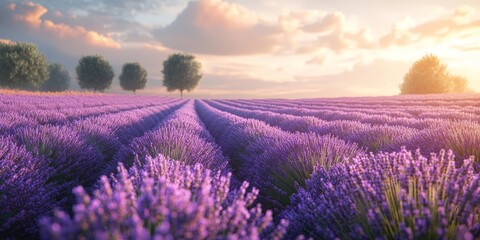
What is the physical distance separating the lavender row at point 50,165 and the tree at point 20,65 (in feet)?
143

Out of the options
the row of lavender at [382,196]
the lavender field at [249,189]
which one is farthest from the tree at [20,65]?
the row of lavender at [382,196]

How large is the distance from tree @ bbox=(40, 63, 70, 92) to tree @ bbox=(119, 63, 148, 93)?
1871 cm

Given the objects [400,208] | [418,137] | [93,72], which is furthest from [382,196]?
[93,72]

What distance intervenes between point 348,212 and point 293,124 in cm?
521

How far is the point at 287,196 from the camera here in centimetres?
290

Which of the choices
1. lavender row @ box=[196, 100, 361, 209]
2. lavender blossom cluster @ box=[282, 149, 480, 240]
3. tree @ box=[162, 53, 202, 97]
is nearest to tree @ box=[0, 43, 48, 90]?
tree @ box=[162, 53, 202, 97]

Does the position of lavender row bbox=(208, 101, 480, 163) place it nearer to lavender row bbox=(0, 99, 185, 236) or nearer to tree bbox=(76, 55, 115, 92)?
lavender row bbox=(0, 99, 185, 236)

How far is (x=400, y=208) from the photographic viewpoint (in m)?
1.58

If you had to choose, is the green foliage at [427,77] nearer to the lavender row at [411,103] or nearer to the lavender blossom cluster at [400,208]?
the lavender row at [411,103]

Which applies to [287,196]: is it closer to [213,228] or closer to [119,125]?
[213,228]

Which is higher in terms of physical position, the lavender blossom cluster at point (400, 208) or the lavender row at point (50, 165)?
the lavender blossom cluster at point (400, 208)

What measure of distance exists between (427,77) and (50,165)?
5421 cm

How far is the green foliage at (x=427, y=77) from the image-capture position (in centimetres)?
4938

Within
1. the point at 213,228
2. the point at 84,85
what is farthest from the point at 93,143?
the point at 84,85
